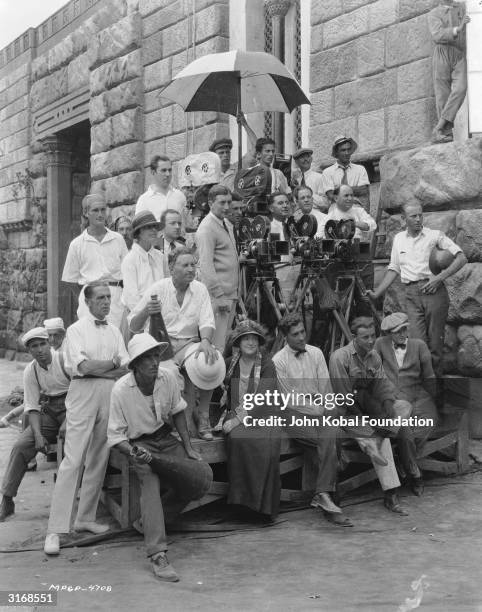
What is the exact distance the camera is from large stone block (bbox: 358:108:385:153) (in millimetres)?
8625

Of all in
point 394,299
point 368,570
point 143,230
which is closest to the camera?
point 368,570

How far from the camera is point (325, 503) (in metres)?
5.90

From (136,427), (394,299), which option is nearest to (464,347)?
(394,299)

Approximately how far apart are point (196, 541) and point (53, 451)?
1807 millimetres

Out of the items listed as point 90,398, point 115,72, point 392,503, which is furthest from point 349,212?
point 115,72

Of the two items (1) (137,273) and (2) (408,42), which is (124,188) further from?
(1) (137,273)

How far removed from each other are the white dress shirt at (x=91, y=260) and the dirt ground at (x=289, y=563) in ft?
6.14

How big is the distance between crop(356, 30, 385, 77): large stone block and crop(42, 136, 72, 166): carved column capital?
8.94m

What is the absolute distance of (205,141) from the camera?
1132cm

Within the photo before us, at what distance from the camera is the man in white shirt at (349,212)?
25.3ft

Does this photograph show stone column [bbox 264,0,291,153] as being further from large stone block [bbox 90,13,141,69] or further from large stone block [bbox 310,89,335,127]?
large stone block [bbox 90,13,141,69]

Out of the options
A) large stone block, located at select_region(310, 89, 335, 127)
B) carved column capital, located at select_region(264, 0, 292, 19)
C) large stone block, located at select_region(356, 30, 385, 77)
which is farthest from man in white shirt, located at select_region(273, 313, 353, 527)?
carved column capital, located at select_region(264, 0, 292, 19)

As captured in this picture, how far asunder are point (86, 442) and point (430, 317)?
9.49ft

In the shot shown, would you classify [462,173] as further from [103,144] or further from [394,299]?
[103,144]
